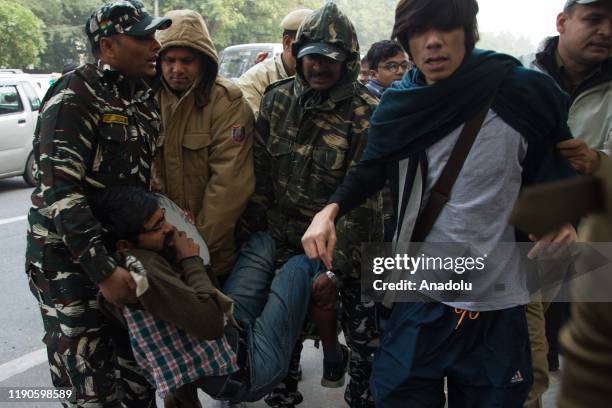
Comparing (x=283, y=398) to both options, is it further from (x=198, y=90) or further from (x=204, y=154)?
(x=198, y=90)

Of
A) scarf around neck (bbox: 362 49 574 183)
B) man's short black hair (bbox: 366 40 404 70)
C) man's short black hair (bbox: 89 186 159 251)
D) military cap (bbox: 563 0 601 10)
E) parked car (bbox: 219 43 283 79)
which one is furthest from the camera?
parked car (bbox: 219 43 283 79)

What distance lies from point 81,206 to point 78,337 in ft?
1.80

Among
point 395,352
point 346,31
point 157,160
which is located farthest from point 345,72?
point 395,352

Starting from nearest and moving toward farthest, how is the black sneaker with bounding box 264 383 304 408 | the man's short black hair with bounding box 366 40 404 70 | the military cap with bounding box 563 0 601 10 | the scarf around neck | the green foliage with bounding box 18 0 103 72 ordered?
the scarf around neck < the military cap with bounding box 563 0 601 10 < the black sneaker with bounding box 264 383 304 408 < the man's short black hair with bounding box 366 40 404 70 < the green foliage with bounding box 18 0 103 72

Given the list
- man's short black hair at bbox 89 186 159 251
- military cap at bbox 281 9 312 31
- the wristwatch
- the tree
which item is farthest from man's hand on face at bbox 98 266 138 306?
the tree

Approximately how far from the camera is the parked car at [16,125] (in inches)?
344

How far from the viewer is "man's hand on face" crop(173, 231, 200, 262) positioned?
7.63 feet

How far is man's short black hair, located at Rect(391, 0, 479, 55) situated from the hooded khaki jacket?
1.09 m

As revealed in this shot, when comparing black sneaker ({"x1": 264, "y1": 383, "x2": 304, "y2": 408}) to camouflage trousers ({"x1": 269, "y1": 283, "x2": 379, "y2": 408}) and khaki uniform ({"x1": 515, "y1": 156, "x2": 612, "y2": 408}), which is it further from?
khaki uniform ({"x1": 515, "y1": 156, "x2": 612, "y2": 408})

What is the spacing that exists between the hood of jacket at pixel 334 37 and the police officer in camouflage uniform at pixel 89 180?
611mm

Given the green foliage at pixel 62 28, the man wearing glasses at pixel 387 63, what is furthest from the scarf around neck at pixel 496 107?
the green foliage at pixel 62 28

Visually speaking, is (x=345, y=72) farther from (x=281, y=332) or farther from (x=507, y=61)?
(x=281, y=332)

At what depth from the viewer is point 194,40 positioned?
2717 mm

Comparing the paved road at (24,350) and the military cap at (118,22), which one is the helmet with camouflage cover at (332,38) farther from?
the paved road at (24,350)
